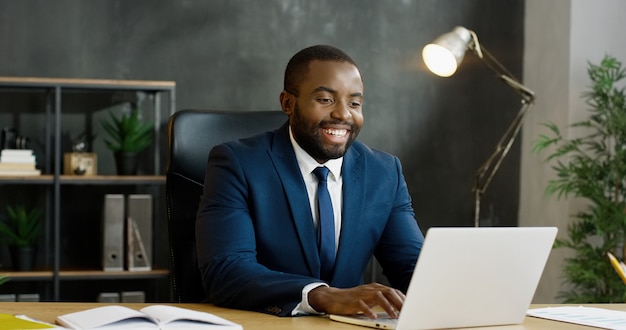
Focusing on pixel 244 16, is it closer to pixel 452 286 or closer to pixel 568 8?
pixel 568 8

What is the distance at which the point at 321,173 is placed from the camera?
2092 mm

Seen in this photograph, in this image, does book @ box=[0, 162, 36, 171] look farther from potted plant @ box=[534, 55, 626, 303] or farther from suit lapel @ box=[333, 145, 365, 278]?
suit lapel @ box=[333, 145, 365, 278]

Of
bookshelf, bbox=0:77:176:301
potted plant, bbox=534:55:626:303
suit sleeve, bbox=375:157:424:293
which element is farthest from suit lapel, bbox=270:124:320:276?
bookshelf, bbox=0:77:176:301

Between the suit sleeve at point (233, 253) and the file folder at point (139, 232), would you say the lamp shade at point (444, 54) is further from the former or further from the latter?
the suit sleeve at point (233, 253)

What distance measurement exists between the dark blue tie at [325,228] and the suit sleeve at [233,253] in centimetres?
15

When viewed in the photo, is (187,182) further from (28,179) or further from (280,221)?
(28,179)

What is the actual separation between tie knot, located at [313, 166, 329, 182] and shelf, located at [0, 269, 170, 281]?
216 centimetres

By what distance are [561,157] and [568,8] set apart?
2.17 feet

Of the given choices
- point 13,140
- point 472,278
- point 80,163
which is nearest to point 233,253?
point 472,278

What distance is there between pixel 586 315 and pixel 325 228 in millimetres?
574

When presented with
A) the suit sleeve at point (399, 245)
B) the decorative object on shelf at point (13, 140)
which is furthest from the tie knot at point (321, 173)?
the decorative object on shelf at point (13, 140)

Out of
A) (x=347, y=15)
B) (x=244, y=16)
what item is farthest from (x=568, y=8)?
(x=244, y=16)

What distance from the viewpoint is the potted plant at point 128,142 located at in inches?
163

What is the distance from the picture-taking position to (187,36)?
4.40 metres
